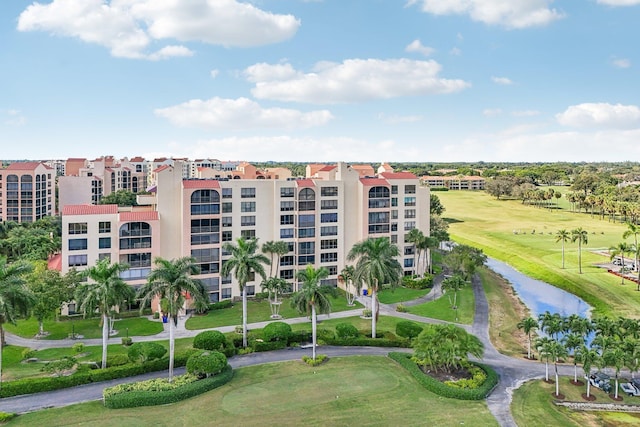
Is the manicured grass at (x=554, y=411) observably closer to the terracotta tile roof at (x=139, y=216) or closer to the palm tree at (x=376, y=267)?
the palm tree at (x=376, y=267)

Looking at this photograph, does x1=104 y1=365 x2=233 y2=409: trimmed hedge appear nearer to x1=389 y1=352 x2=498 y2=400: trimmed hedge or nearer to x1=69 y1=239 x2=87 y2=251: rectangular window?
x1=389 y1=352 x2=498 y2=400: trimmed hedge

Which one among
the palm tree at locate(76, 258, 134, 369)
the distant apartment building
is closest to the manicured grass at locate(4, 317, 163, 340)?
the palm tree at locate(76, 258, 134, 369)

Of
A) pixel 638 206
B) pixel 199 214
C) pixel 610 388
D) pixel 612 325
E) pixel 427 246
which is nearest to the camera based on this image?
pixel 610 388

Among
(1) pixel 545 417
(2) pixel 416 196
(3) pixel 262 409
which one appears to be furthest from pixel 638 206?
(3) pixel 262 409

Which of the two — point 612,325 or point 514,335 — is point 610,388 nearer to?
point 612,325

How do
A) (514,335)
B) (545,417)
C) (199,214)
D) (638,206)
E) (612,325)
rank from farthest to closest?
(638,206), (199,214), (514,335), (612,325), (545,417)

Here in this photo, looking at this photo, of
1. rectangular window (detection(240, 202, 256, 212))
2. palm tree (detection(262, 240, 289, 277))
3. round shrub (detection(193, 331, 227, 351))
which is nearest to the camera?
round shrub (detection(193, 331, 227, 351))

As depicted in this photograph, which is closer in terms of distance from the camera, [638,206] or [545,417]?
[545,417]
